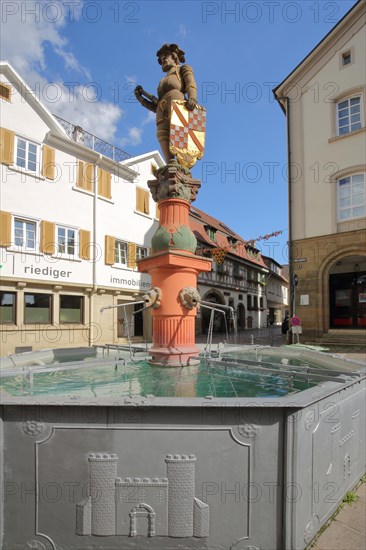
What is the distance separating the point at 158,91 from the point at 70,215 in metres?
10.6

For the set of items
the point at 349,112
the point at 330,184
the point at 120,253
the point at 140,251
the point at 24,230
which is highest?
the point at 349,112

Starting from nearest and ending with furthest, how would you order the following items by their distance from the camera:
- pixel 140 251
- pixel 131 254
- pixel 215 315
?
1. pixel 131 254
2. pixel 140 251
3. pixel 215 315

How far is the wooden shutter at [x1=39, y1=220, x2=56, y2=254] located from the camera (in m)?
14.7

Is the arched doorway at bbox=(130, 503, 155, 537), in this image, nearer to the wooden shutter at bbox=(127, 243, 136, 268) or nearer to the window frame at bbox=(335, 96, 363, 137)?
the window frame at bbox=(335, 96, 363, 137)

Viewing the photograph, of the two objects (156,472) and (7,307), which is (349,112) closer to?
(7,307)

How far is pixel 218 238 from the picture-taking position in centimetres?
3131

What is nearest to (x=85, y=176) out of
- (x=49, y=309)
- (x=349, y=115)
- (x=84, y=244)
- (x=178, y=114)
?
(x=84, y=244)

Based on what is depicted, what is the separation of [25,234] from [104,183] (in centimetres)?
512

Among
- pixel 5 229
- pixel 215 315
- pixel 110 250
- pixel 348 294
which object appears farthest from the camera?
pixel 215 315

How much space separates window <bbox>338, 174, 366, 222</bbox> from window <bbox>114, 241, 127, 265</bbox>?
1047 cm

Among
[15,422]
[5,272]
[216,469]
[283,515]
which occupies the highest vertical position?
[5,272]

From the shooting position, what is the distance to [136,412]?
2.67 meters

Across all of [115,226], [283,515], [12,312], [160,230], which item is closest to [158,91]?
[160,230]

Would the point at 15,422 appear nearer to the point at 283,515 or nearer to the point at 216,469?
the point at 216,469
